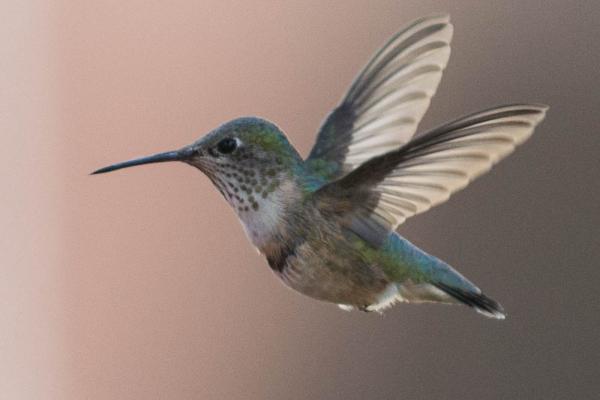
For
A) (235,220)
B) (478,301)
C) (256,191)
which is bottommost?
(235,220)

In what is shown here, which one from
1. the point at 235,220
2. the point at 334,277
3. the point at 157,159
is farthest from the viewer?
the point at 235,220

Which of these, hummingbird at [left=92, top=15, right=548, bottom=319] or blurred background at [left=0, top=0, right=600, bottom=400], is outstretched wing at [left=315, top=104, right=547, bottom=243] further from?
blurred background at [left=0, top=0, right=600, bottom=400]

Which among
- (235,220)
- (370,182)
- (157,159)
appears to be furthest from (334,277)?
(235,220)

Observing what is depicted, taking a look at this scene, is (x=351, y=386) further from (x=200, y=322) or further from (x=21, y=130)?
(x=21, y=130)

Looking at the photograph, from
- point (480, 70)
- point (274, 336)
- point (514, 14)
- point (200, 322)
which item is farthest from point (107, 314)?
point (514, 14)

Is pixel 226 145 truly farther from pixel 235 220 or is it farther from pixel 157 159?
pixel 235 220

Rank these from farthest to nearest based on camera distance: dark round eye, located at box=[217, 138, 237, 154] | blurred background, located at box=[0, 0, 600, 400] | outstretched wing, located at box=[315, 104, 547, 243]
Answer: blurred background, located at box=[0, 0, 600, 400] < dark round eye, located at box=[217, 138, 237, 154] < outstretched wing, located at box=[315, 104, 547, 243]

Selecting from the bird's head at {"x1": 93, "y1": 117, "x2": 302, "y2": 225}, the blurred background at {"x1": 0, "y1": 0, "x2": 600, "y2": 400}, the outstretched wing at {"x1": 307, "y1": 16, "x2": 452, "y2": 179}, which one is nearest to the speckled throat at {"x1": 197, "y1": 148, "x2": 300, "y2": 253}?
the bird's head at {"x1": 93, "y1": 117, "x2": 302, "y2": 225}
